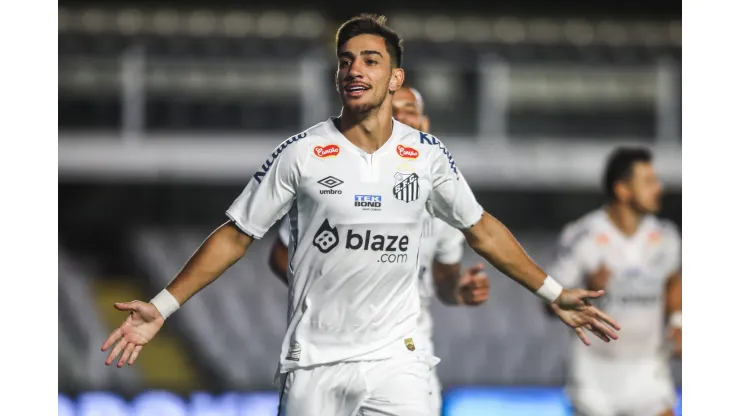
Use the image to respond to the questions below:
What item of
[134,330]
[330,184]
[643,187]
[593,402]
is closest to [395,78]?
[330,184]

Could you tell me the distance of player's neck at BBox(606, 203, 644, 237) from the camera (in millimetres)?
8453

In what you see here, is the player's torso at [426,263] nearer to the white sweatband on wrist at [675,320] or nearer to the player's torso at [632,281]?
the player's torso at [632,281]

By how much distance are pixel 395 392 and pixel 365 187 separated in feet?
2.81

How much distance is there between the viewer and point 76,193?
65.3 feet

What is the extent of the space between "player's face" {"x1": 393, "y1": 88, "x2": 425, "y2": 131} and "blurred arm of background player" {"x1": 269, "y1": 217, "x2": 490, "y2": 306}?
61 centimetres

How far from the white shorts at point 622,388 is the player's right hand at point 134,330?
3.93 meters

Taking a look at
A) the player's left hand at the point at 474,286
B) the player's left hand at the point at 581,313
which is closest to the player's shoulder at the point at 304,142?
the player's left hand at the point at 581,313

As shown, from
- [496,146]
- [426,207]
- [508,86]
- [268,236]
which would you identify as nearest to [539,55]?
[508,86]

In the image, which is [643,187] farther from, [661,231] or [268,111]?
[268,111]

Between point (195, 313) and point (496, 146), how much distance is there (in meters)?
5.88

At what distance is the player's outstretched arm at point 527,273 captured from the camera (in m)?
5.37

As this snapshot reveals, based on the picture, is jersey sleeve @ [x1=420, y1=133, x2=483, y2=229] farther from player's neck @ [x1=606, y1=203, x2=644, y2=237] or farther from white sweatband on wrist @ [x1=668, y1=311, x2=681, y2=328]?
player's neck @ [x1=606, y1=203, x2=644, y2=237]

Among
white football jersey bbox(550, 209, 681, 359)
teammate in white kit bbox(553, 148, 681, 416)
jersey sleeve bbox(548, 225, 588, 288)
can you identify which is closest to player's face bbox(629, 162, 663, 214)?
teammate in white kit bbox(553, 148, 681, 416)
